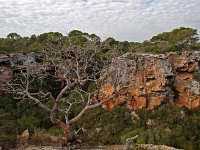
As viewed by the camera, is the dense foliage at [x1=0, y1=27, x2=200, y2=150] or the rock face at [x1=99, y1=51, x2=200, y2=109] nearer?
the dense foliage at [x1=0, y1=27, x2=200, y2=150]

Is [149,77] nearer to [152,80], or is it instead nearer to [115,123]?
[152,80]

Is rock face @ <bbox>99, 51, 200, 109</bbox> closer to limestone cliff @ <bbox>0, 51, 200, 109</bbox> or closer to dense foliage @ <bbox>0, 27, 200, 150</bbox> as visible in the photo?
limestone cliff @ <bbox>0, 51, 200, 109</bbox>

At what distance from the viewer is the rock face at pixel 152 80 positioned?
20.4m

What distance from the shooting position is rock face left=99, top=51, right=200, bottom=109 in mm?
20422

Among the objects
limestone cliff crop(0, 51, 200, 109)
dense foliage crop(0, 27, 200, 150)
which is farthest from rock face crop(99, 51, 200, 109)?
dense foliage crop(0, 27, 200, 150)

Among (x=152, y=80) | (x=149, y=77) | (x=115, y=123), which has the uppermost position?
(x=149, y=77)

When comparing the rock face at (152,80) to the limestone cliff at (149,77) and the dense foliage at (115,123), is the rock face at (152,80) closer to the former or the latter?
the limestone cliff at (149,77)

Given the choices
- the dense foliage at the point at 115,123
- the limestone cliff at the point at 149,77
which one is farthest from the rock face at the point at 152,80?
the dense foliage at the point at 115,123

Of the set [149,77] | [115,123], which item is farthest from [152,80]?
[115,123]

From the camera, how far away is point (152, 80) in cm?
2077

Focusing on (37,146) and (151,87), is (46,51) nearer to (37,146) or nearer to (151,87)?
(151,87)

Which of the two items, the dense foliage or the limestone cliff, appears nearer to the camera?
the dense foliage

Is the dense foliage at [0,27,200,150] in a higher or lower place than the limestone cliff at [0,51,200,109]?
lower

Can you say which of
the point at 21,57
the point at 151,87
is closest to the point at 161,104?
the point at 151,87
